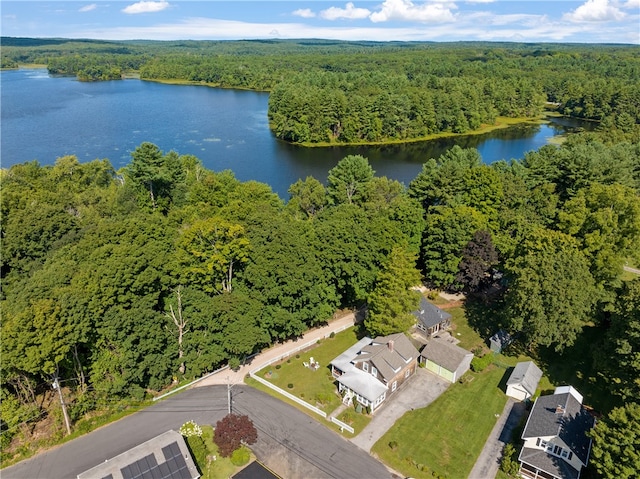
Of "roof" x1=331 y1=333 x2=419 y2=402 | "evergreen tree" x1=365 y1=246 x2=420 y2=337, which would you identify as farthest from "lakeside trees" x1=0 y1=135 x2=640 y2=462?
"roof" x1=331 y1=333 x2=419 y2=402

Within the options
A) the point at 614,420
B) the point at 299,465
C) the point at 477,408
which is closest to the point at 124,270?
the point at 299,465

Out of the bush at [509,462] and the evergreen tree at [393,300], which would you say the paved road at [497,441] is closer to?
the bush at [509,462]

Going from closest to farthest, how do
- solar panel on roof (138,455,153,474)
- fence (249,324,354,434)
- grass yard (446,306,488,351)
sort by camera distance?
solar panel on roof (138,455,153,474)
fence (249,324,354,434)
grass yard (446,306,488,351)

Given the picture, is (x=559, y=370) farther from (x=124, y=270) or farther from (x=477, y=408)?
(x=124, y=270)

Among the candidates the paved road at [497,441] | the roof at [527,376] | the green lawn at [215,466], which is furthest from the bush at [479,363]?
the green lawn at [215,466]

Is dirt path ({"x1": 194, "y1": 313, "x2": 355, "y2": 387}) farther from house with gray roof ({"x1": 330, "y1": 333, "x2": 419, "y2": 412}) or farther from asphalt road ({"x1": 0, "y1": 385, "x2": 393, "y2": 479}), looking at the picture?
house with gray roof ({"x1": 330, "y1": 333, "x2": 419, "y2": 412})

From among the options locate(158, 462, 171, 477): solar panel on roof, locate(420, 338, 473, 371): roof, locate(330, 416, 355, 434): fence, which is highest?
locate(158, 462, 171, 477): solar panel on roof
